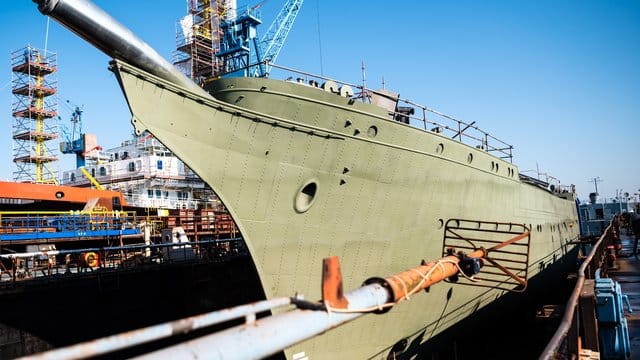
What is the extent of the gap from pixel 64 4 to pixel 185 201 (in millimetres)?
28052

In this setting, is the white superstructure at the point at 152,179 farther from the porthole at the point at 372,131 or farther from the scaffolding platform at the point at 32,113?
the porthole at the point at 372,131

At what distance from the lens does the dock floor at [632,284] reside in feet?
23.3

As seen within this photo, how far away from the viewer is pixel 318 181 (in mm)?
7293

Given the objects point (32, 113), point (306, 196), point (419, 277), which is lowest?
point (419, 277)

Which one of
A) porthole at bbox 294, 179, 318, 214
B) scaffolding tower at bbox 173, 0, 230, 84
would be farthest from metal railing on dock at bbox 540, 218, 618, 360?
scaffolding tower at bbox 173, 0, 230, 84

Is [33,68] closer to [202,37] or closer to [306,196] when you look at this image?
[202,37]

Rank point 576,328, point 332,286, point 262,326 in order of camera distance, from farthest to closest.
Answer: point 576,328 → point 332,286 → point 262,326

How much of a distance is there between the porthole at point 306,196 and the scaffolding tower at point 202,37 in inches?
1221

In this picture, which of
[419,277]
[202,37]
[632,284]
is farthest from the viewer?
[202,37]

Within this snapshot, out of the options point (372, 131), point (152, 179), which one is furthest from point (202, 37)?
point (372, 131)

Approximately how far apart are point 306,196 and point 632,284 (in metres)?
10.9

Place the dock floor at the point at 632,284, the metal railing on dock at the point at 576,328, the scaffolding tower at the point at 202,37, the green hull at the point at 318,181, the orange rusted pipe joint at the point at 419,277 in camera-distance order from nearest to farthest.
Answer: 1. the orange rusted pipe joint at the point at 419,277
2. the metal railing on dock at the point at 576,328
3. the green hull at the point at 318,181
4. the dock floor at the point at 632,284
5. the scaffolding tower at the point at 202,37

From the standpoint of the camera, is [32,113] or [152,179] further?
[32,113]

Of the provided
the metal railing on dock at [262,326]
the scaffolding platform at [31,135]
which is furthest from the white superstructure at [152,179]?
the metal railing on dock at [262,326]
